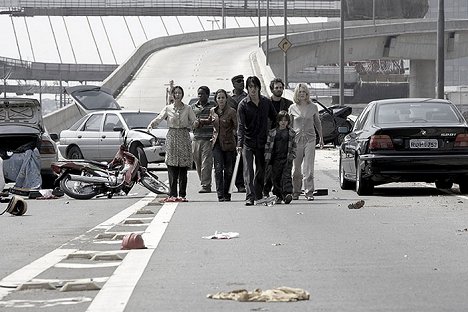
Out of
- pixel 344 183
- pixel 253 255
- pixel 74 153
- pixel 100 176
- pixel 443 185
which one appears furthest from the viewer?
pixel 74 153

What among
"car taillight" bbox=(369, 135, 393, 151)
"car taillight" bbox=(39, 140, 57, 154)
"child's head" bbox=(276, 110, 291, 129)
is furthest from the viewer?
"car taillight" bbox=(39, 140, 57, 154)

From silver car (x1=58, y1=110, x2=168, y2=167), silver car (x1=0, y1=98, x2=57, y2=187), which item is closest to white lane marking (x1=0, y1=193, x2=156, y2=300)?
silver car (x1=0, y1=98, x2=57, y2=187)

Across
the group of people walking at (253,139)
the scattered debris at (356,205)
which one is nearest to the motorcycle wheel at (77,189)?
the group of people walking at (253,139)

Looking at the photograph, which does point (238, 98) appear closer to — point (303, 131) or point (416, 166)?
point (303, 131)

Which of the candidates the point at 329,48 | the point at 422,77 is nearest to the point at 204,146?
the point at 329,48

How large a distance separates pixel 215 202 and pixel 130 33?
118415 millimetres

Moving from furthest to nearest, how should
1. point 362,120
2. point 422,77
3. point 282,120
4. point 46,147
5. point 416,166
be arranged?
point 422,77, point 46,147, point 362,120, point 416,166, point 282,120

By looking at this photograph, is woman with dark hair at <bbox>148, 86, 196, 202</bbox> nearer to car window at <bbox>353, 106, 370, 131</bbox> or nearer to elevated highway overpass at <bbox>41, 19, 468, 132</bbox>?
car window at <bbox>353, 106, 370, 131</bbox>

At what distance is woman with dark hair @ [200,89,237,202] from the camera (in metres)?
21.0

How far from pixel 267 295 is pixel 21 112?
16.3 metres

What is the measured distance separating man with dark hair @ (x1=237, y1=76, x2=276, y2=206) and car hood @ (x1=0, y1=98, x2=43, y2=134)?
5649 millimetres

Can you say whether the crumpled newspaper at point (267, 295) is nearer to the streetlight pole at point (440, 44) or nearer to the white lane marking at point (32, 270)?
the white lane marking at point (32, 270)

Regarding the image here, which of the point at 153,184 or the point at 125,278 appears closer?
the point at 125,278

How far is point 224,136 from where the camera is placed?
2130cm
